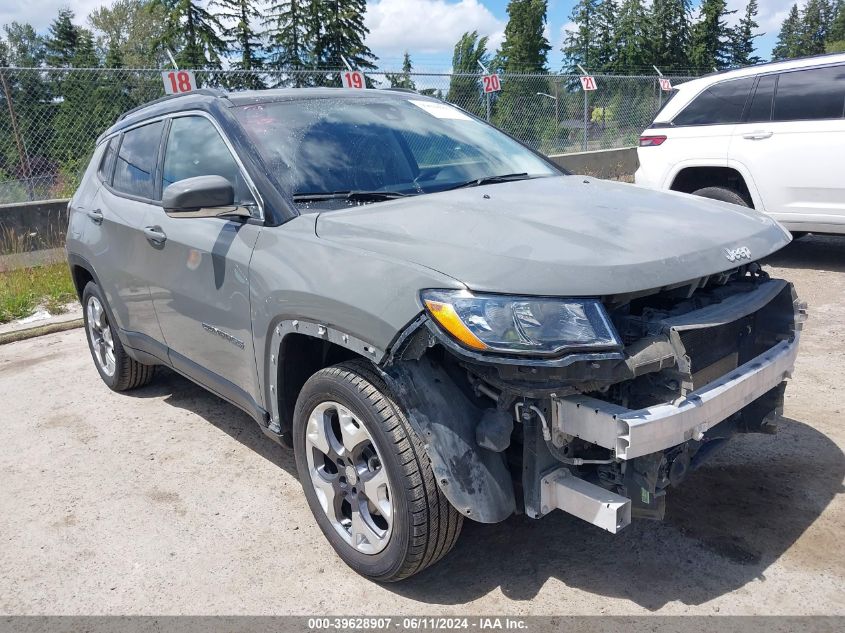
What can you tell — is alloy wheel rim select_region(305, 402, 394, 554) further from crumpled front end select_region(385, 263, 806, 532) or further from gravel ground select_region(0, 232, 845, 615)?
crumpled front end select_region(385, 263, 806, 532)

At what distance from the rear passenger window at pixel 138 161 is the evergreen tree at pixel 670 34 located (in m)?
48.3

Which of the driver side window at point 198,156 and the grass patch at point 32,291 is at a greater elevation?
the driver side window at point 198,156

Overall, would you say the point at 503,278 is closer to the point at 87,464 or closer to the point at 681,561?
the point at 681,561

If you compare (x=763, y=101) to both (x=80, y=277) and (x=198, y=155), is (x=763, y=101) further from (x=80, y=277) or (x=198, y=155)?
(x=80, y=277)

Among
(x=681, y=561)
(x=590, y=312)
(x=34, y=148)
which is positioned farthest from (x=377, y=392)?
(x=34, y=148)

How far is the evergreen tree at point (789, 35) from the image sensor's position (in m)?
75.0

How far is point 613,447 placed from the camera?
2.18 m

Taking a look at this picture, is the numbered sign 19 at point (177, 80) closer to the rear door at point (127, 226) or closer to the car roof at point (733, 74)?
the rear door at point (127, 226)

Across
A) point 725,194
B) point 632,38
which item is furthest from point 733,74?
point 632,38

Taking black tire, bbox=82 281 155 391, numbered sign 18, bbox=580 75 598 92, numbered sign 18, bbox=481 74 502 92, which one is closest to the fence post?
black tire, bbox=82 281 155 391

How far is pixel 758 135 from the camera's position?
6902 mm

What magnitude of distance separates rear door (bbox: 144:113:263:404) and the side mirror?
14 cm

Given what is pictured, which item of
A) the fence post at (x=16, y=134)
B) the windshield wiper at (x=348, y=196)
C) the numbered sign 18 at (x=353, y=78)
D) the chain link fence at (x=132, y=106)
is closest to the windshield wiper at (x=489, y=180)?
the windshield wiper at (x=348, y=196)

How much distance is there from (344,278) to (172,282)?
145cm
